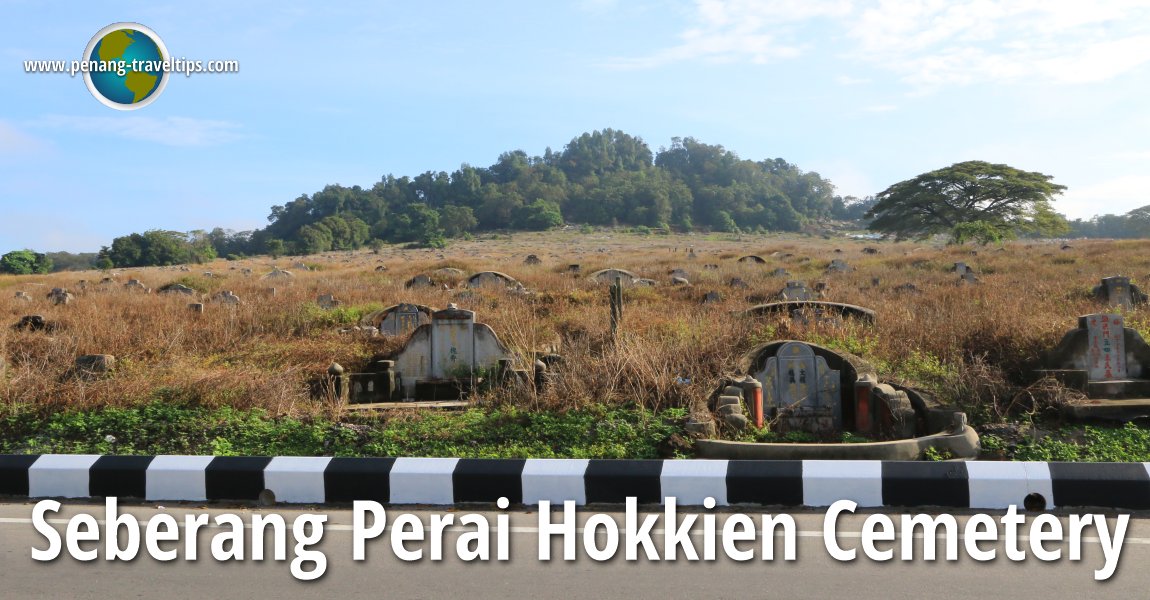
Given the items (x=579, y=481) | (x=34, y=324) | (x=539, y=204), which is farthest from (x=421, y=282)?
(x=539, y=204)

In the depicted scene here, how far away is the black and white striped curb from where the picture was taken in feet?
18.0

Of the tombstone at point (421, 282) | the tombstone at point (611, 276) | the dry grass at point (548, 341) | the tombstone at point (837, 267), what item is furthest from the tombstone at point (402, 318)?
the tombstone at point (837, 267)

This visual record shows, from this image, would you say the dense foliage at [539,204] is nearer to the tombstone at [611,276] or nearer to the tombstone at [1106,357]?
the tombstone at [611,276]

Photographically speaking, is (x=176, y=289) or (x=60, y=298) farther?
(x=176, y=289)

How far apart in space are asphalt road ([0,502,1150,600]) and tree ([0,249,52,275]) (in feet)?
164

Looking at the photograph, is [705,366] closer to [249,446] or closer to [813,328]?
[813,328]

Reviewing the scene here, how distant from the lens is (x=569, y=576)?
175 inches

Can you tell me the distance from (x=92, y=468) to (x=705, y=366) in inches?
196

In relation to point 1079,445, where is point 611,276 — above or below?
above

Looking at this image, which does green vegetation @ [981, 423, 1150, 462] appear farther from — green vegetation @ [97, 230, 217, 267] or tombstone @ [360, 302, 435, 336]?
green vegetation @ [97, 230, 217, 267]

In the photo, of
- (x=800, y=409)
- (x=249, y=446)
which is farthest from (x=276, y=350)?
(x=800, y=409)

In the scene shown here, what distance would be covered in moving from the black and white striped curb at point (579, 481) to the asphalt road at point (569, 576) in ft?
1.88

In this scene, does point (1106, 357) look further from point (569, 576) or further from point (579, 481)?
point (569, 576)

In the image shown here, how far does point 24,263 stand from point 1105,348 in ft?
180
